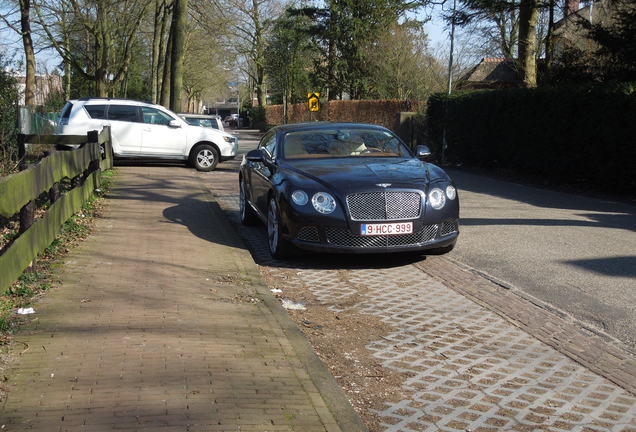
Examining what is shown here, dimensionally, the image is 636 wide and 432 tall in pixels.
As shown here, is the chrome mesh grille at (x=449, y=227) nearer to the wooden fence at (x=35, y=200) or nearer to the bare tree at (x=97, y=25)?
the wooden fence at (x=35, y=200)

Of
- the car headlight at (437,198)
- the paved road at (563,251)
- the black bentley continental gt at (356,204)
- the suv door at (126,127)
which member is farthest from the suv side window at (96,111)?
the car headlight at (437,198)

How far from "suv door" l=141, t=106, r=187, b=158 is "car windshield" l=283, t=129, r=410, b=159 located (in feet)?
33.6

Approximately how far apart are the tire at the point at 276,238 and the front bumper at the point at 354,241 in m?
0.25

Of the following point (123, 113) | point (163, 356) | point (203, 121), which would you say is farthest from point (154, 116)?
point (163, 356)

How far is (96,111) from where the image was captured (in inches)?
726

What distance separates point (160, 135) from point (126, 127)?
0.89 meters

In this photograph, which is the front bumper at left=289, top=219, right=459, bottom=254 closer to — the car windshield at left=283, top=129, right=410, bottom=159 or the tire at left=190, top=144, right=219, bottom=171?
the car windshield at left=283, top=129, right=410, bottom=159

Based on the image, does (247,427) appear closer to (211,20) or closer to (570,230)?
(570,230)

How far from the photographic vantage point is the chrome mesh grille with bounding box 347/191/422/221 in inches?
285

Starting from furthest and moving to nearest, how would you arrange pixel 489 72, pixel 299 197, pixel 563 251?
pixel 489 72
pixel 563 251
pixel 299 197

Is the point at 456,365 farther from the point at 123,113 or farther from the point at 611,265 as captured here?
the point at 123,113

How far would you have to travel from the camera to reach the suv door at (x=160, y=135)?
18.5 metres

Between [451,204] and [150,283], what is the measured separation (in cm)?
343

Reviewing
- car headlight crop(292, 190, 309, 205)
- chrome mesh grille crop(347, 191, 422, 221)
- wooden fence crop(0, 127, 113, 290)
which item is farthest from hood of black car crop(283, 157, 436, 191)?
wooden fence crop(0, 127, 113, 290)
